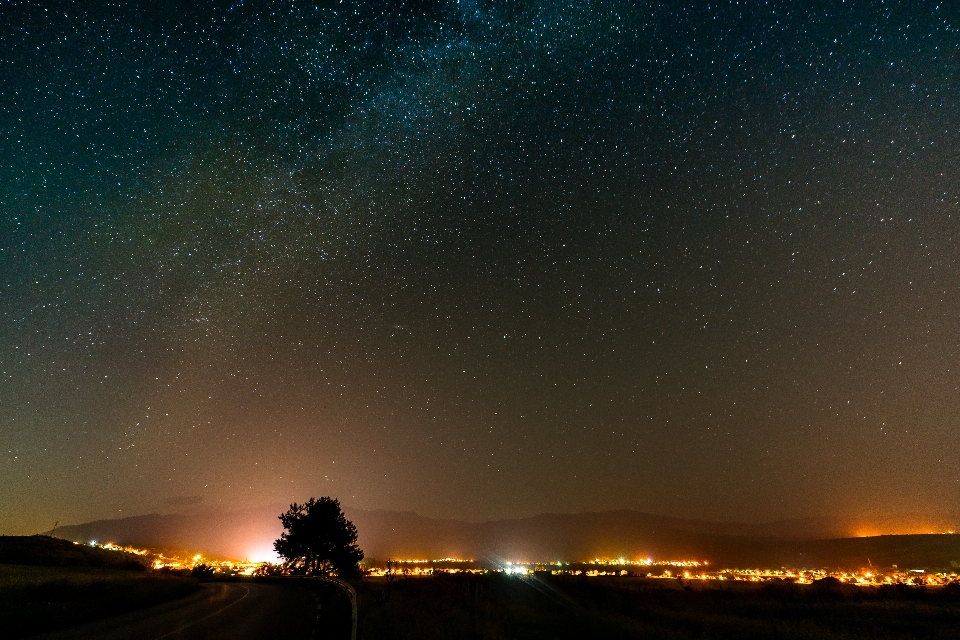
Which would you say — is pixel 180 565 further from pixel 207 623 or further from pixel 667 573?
pixel 207 623

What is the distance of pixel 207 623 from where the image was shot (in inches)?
598

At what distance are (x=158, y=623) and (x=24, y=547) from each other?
37.2 m

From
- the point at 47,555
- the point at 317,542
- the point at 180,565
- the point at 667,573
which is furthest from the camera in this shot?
the point at 667,573

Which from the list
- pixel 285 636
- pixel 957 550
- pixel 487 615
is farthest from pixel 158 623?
pixel 957 550

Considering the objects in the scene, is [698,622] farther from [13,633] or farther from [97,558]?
[97,558]


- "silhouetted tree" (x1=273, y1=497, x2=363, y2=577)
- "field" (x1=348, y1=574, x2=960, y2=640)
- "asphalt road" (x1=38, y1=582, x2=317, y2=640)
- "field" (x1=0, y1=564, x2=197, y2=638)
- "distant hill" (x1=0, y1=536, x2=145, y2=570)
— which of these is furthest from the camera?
"silhouetted tree" (x1=273, y1=497, x2=363, y2=577)

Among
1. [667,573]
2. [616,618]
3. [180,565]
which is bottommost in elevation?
[667,573]

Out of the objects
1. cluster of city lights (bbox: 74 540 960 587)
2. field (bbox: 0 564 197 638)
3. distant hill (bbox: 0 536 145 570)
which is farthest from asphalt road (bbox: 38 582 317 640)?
distant hill (bbox: 0 536 145 570)

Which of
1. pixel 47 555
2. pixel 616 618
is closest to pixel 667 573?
pixel 616 618

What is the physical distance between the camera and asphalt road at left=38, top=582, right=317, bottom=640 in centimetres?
1275

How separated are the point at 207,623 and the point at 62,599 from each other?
8.81 meters

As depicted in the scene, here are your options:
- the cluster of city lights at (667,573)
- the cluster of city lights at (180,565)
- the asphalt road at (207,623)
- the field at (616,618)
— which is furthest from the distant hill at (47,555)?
the field at (616,618)

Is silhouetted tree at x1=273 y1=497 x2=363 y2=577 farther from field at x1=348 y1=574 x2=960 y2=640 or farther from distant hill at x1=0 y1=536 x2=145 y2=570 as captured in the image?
field at x1=348 y1=574 x2=960 y2=640

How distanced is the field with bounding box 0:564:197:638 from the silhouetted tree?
34725 millimetres
